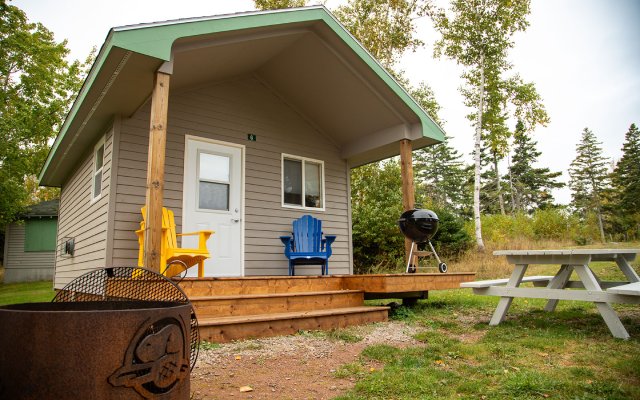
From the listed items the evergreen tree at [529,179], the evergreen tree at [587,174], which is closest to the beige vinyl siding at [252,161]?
the evergreen tree at [529,179]

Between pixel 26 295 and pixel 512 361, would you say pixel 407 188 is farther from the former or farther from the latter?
pixel 26 295

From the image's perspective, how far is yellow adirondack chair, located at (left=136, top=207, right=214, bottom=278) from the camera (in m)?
4.78

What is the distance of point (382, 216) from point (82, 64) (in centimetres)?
1330

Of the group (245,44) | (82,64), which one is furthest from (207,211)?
(82,64)

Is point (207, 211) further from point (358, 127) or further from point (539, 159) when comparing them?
point (539, 159)

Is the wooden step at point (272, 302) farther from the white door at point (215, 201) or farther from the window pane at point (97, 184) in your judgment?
the window pane at point (97, 184)

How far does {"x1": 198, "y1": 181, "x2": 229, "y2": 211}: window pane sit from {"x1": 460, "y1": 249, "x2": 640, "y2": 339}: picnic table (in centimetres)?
356

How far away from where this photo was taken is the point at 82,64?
16.8m

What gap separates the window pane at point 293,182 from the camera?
22.6ft

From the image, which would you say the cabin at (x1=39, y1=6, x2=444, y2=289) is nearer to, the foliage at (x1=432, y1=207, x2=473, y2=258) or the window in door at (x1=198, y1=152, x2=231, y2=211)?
the window in door at (x1=198, y1=152, x2=231, y2=211)

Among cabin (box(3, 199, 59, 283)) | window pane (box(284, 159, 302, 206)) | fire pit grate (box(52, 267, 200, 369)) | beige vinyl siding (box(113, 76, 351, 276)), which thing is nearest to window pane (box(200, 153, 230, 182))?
beige vinyl siding (box(113, 76, 351, 276))

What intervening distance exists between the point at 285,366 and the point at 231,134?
4.23m

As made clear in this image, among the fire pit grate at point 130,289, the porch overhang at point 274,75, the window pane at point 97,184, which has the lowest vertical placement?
the fire pit grate at point 130,289

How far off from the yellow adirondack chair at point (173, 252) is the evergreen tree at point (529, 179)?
32.1 m
